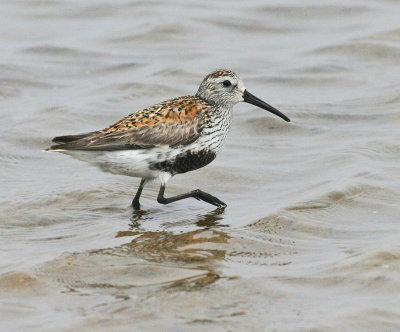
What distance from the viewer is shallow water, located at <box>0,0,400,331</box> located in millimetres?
6777

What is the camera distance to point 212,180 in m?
10.6

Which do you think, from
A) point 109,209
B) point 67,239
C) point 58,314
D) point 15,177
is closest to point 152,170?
point 109,209

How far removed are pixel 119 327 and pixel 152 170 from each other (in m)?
3.18

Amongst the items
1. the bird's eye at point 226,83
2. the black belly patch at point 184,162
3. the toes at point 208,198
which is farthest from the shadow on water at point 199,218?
the bird's eye at point 226,83

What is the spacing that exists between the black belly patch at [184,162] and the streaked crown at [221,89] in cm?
73

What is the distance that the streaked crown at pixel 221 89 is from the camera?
32.5 feet

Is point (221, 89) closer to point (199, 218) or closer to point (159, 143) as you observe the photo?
point (159, 143)

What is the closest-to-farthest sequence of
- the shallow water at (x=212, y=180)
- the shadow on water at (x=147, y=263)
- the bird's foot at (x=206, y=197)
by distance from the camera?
the shallow water at (x=212, y=180), the shadow on water at (x=147, y=263), the bird's foot at (x=206, y=197)

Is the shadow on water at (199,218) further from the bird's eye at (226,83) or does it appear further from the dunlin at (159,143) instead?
the bird's eye at (226,83)

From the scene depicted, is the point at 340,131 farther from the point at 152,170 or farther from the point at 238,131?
the point at 152,170

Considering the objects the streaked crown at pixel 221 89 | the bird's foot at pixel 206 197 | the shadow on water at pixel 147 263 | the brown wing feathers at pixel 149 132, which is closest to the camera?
the shadow on water at pixel 147 263

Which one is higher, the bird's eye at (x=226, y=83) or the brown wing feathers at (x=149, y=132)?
the bird's eye at (x=226, y=83)

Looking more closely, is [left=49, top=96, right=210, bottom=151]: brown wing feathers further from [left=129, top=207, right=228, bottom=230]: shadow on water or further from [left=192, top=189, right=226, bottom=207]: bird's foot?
[left=129, top=207, right=228, bottom=230]: shadow on water

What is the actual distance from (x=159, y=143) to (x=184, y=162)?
1.17 feet
